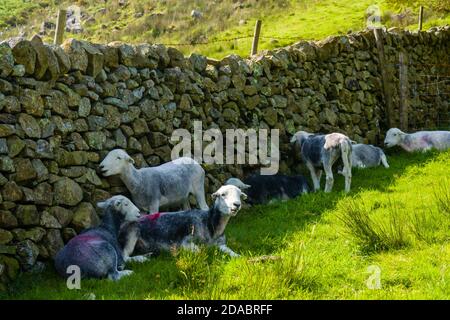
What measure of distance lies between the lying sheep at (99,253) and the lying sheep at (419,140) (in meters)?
7.67

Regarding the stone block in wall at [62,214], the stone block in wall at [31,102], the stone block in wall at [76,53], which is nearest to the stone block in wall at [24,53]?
the stone block in wall at [31,102]

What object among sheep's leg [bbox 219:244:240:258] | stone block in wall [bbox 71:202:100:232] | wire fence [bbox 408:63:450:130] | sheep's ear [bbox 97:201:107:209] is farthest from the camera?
wire fence [bbox 408:63:450:130]

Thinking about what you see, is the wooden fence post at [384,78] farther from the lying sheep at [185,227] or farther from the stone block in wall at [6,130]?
the stone block in wall at [6,130]

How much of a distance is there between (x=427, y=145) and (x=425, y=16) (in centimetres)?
1629

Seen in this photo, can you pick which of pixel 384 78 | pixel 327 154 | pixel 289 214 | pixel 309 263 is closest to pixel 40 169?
pixel 309 263

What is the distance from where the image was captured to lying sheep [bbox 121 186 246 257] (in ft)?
23.1

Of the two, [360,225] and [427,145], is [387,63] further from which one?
[360,225]

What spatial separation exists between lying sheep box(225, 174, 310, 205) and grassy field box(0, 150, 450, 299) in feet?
1.95

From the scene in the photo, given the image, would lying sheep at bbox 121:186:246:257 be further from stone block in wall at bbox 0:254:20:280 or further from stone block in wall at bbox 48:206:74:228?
stone block in wall at bbox 0:254:20:280

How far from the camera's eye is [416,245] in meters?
6.65

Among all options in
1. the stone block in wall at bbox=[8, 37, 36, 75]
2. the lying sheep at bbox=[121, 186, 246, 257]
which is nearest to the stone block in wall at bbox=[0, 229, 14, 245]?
the lying sheep at bbox=[121, 186, 246, 257]

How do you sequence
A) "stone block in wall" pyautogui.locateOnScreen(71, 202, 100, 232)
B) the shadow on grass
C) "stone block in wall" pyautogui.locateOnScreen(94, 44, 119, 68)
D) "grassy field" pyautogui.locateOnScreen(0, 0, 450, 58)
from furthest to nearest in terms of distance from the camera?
"grassy field" pyautogui.locateOnScreen(0, 0, 450, 58)
"stone block in wall" pyautogui.locateOnScreen(94, 44, 119, 68)
the shadow on grass
"stone block in wall" pyautogui.locateOnScreen(71, 202, 100, 232)

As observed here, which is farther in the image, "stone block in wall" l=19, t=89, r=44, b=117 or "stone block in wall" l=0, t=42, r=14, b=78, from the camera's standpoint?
"stone block in wall" l=19, t=89, r=44, b=117

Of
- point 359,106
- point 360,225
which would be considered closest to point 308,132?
point 359,106
